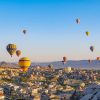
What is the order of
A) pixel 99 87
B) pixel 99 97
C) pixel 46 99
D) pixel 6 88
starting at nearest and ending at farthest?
pixel 99 97 < pixel 99 87 < pixel 46 99 < pixel 6 88

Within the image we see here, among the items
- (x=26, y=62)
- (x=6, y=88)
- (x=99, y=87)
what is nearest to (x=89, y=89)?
(x=99, y=87)

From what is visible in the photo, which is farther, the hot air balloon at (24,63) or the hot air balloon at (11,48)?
the hot air balloon at (11,48)

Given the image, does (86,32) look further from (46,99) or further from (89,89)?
(89,89)

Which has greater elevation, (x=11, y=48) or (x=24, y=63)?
(x=11, y=48)

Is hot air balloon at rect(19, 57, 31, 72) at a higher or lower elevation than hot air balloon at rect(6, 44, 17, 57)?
lower

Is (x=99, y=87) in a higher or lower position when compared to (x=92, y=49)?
lower

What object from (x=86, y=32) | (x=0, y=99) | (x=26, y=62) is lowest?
(x=0, y=99)

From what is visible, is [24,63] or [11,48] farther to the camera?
[11,48]

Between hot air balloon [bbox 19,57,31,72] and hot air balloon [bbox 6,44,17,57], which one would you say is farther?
hot air balloon [bbox 6,44,17,57]

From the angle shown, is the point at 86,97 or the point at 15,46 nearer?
the point at 86,97

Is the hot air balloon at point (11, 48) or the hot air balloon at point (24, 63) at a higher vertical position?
the hot air balloon at point (11, 48)

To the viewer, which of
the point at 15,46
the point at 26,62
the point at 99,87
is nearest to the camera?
the point at 99,87
